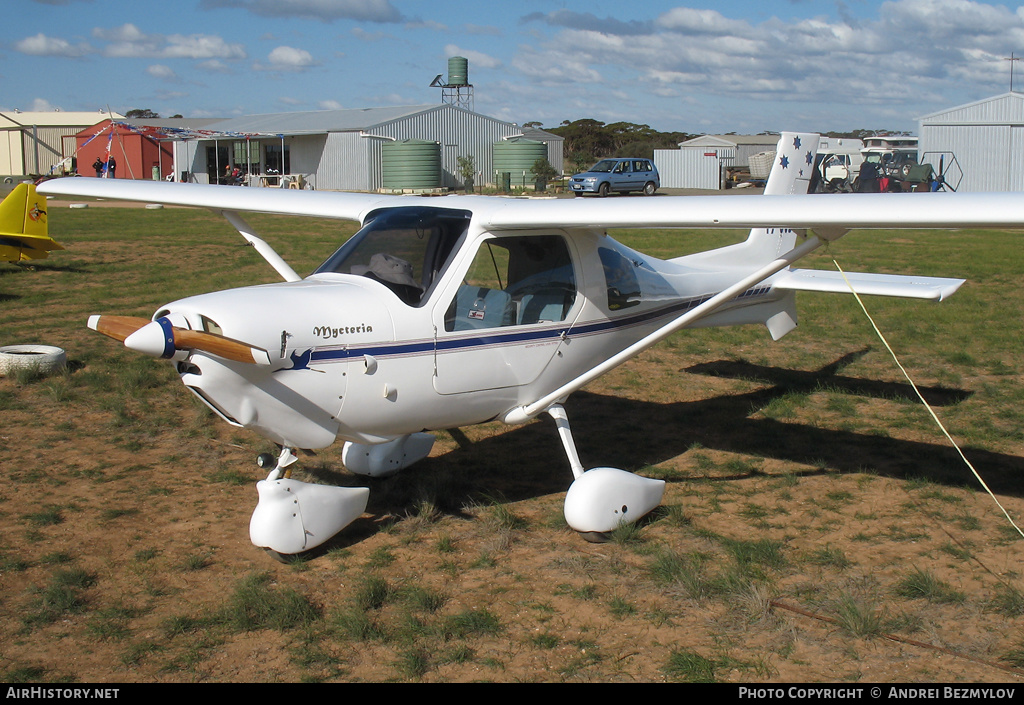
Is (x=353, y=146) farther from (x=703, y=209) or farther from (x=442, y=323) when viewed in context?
(x=703, y=209)

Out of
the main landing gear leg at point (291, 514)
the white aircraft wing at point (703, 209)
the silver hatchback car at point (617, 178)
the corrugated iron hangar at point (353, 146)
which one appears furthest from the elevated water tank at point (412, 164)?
the main landing gear leg at point (291, 514)

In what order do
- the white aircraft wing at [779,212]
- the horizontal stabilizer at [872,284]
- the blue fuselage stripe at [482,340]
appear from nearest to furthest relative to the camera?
the white aircraft wing at [779,212], the blue fuselage stripe at [482,340], the horizontal stabilizer at [872,284]

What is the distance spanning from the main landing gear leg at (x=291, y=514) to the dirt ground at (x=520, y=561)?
138 millimetres

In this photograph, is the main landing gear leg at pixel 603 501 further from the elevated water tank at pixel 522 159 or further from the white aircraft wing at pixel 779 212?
the elevated water tank at pixel 522 159

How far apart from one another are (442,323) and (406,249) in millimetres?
524

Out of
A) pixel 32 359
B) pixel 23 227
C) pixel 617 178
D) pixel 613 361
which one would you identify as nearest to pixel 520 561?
pixel 613 361

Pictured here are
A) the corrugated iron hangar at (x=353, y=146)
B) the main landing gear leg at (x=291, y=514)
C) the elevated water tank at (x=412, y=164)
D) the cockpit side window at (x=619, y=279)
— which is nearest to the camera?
the main landing gear leg at (x=291, y=514)

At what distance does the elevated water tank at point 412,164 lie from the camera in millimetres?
42469

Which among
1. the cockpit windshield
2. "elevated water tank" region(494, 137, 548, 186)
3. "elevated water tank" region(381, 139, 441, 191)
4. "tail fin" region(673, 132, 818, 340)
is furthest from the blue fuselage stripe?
"elevated water tank" region(494, 137, 548, 186)

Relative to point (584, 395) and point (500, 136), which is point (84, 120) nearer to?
point (500, 136)

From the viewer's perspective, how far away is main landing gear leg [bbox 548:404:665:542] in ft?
17.0

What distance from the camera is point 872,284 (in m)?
7.28
